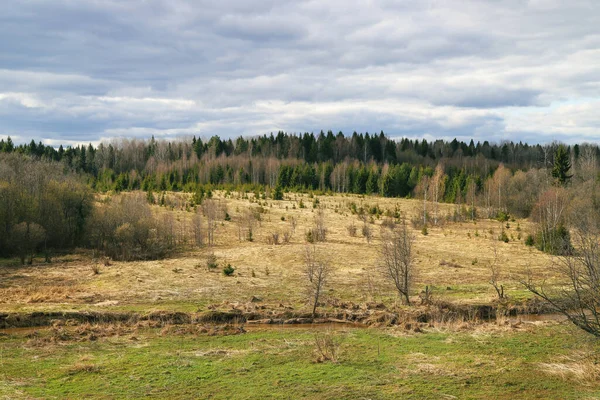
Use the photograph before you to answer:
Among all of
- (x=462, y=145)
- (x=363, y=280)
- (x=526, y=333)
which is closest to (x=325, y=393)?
(x=526, y=333)

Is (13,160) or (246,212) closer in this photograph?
(13,160)

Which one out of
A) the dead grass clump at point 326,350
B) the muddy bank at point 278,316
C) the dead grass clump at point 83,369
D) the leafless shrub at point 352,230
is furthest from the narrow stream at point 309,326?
the leafless shrub at point 352,230

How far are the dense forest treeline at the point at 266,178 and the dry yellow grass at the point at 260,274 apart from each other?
4569mm

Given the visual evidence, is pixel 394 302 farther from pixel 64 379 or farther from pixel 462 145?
pixel 462 145

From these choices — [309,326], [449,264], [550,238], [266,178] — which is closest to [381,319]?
[309,326]

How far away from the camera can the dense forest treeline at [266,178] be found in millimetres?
50562

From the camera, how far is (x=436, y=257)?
46438 millimetres

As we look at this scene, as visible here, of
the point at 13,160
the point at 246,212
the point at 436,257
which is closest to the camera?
the point at 436,257

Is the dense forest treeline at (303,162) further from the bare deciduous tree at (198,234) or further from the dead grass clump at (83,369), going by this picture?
the dead grass clump at (83,369)

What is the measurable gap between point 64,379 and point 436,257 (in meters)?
35.1

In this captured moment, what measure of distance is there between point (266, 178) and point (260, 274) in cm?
7495

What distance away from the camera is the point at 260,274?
129 feet

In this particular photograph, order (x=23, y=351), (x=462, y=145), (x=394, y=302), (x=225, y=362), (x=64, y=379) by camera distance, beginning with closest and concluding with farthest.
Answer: (x=64, y=379)
(x=225, y=362)
(x=23, y=351)
(x=394, y=302)
(x=462, y=145)

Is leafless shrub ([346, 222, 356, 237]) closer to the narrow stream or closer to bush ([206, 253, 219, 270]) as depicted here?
bush ([206, 253, 219, 270])
